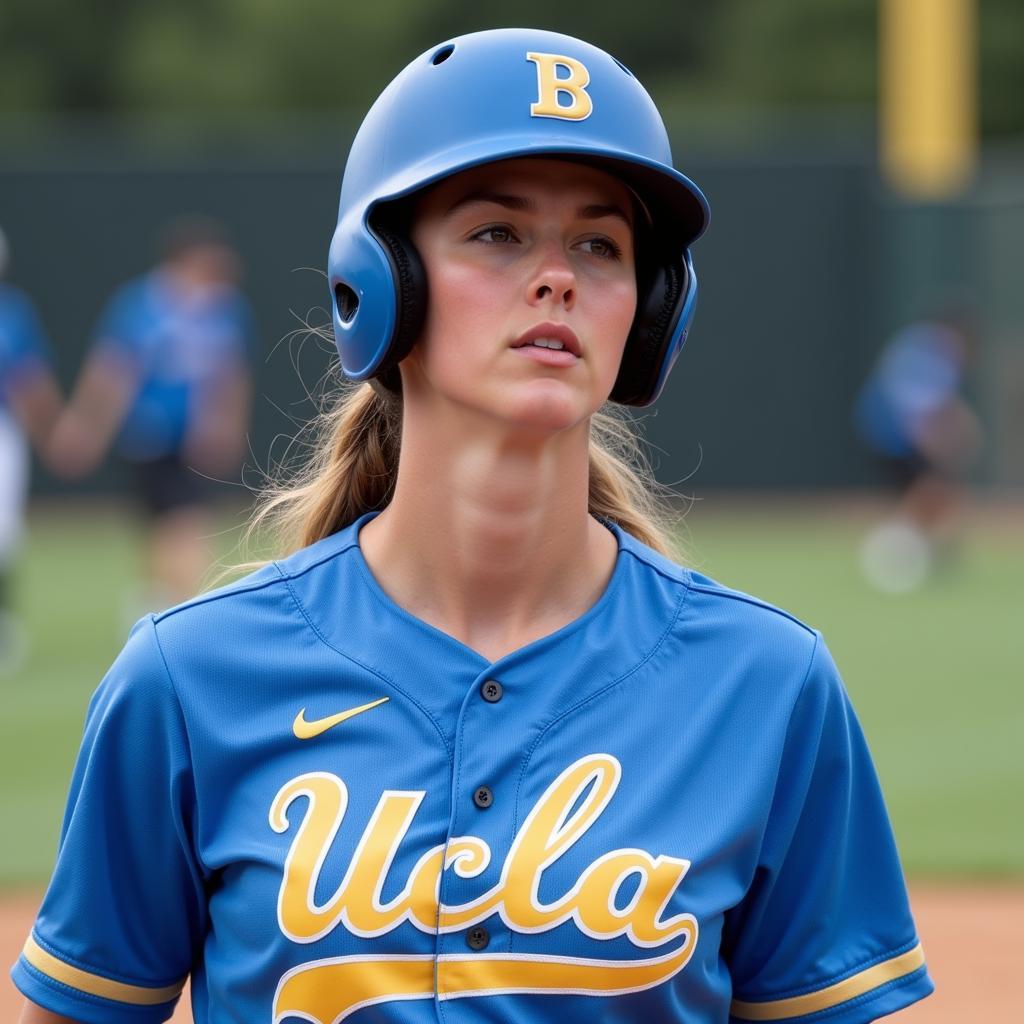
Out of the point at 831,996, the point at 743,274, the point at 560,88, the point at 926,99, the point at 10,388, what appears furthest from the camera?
the point at 926,99

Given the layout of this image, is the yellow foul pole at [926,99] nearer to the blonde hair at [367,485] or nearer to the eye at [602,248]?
the blonde hair at [367,485]

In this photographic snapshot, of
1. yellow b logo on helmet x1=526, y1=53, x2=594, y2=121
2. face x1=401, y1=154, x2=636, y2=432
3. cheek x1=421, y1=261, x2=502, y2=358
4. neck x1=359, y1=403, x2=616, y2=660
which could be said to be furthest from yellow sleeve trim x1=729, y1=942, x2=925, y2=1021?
yellow b logo on helmet x1=526, y1=53, x2=594, y2=121

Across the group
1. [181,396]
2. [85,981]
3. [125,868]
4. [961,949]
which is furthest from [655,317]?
[181,396]

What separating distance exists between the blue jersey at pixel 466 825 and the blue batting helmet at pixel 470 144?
0.36 meters

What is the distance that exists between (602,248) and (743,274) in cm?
1926

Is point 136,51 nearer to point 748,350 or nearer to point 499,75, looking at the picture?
point 748,350

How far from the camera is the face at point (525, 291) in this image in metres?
2.32

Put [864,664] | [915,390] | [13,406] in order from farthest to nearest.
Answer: [915,390] → [864,664] → [13,406]

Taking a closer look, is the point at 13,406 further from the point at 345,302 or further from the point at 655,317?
the point at 655,317

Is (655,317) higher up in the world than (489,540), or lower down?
higher up

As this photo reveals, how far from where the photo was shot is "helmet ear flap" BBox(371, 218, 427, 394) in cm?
238

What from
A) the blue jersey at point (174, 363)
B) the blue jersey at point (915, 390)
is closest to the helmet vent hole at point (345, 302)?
the blue jersey at point (174, 363)

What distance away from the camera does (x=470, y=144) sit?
2.33 meters

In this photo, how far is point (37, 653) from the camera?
38.6 ft
